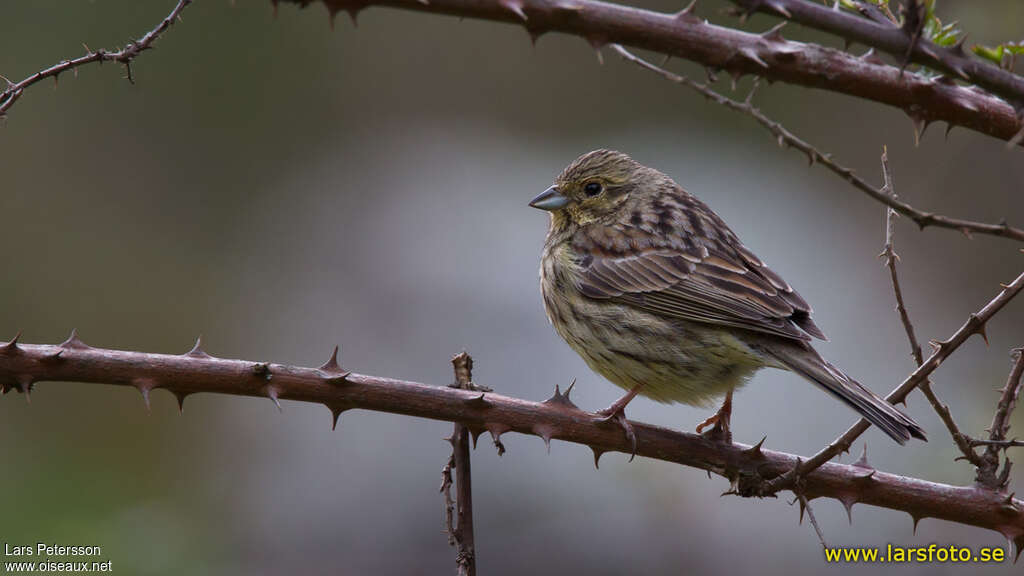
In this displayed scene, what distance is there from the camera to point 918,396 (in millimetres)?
7922

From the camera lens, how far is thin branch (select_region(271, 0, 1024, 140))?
2322 mm

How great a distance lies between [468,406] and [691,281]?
6.26ft

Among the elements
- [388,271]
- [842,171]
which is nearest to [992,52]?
[842,171]

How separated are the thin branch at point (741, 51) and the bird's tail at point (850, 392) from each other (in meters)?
0.92

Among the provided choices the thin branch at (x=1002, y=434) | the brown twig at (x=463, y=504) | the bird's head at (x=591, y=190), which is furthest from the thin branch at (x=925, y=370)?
the bird's head at (x=591, y=190)

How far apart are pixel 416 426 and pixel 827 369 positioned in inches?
171

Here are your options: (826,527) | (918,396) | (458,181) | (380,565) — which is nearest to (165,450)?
(380,565)

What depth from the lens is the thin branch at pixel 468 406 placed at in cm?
305

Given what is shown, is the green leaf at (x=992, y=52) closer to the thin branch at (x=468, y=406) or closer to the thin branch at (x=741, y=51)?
the thin branch at (x=741, y=51)

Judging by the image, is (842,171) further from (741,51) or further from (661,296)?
(661,296)

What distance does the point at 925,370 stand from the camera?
299cm

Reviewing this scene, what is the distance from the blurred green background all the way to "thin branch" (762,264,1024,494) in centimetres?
356

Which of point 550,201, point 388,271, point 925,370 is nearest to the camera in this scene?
point 925,370

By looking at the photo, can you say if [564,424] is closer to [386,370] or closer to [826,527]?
[826,527]
